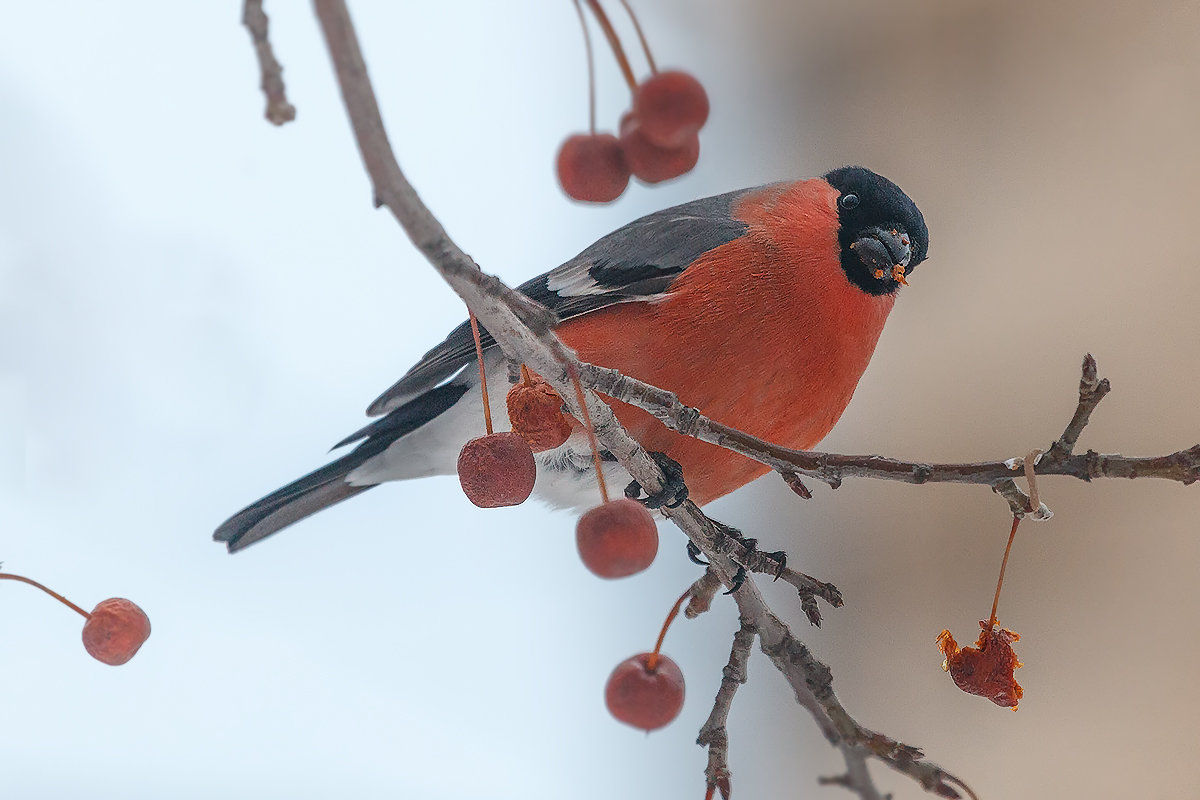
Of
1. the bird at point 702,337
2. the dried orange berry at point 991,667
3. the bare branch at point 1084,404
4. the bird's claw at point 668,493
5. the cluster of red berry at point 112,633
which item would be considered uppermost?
the bird at point 702,337

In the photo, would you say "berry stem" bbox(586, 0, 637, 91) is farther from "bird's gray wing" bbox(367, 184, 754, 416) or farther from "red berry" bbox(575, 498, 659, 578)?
"bird's gray wing" bbox(367, 184, 754, 416)

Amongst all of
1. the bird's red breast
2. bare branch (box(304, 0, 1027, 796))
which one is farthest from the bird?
bare branch (box(304, 0, 1027, 796))

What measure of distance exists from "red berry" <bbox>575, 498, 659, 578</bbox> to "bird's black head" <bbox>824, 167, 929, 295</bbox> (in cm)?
75

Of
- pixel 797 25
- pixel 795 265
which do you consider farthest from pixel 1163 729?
pixel 797 25

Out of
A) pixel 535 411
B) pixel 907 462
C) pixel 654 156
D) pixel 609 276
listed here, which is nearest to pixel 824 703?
pixel 907 462

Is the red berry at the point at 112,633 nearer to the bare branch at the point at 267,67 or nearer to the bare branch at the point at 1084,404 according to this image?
the bare branch at the point at 267,67

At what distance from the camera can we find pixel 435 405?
4.91ft

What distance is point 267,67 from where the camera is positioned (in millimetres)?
518

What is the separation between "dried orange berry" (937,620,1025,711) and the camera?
2.83ft

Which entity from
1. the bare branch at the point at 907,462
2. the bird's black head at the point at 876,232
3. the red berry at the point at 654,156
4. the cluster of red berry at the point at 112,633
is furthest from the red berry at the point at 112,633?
the bird's black head at the point at 876,232

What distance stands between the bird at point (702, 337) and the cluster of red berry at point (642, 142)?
1.46ft

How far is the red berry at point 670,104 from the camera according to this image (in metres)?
0.67

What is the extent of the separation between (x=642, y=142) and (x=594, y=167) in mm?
44

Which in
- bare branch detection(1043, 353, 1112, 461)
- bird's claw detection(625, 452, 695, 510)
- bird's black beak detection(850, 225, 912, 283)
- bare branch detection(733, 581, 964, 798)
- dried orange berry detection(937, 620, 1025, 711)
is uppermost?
bird's black beak detection(850, 225, 912, 283)
